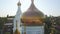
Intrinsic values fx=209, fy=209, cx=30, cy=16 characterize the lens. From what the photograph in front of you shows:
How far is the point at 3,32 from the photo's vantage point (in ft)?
18.7

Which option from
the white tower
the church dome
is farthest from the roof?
the white tower

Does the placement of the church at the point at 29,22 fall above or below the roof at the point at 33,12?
below

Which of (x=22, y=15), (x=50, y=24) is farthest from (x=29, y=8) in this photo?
(x=50, y=24)

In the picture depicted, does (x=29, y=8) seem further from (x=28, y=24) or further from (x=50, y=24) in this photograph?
(x=50, y=24)

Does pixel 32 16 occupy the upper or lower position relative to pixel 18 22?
upper

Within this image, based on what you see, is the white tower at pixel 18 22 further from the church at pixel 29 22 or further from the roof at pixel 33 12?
the roof at pixel 33 12

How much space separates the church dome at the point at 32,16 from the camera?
4.09m

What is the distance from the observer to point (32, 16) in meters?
4.06

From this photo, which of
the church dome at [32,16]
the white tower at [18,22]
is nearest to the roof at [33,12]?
the church dome at [32,16]

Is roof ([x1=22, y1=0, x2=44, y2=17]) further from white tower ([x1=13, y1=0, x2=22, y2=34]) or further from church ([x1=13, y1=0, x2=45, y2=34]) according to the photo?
white tower ([x1=13, y1=0, x2=22, y2=34])

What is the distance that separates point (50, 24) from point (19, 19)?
4.20ft

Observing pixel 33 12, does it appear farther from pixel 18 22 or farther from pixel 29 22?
pixel 18 22

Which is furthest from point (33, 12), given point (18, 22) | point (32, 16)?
point (18, 22)

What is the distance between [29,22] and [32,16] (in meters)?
0.14
